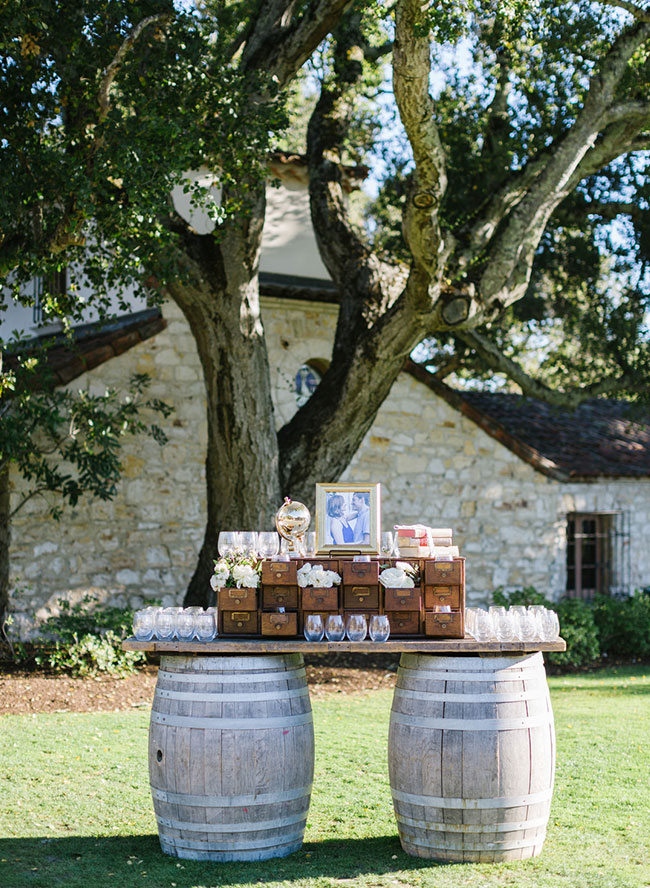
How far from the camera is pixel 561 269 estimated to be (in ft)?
54.5

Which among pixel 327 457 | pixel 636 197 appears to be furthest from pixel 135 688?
pixel 636 197

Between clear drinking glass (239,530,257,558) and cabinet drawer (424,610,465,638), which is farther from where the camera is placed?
clear drinking glass (239,530,257,558)

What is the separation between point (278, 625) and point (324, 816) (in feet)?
4.42

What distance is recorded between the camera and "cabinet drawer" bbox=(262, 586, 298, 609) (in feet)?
17.4

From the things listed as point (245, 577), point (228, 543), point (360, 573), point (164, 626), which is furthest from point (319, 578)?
point (164, 626)

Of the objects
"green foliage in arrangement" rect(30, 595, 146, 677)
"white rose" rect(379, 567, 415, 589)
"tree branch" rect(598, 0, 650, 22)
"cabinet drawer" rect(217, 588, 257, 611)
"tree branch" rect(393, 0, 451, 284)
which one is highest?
"tree branch" rect(598, 0, 650, 22)

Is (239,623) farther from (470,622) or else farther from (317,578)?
(470,622)

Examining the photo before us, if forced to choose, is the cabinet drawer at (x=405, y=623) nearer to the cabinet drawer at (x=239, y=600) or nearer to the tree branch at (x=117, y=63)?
the cabinet drawer at (x=239, y=600)

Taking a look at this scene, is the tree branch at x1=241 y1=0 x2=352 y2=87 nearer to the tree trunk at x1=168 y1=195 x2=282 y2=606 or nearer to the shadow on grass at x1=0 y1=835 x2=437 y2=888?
the tree trunk at x1=168 y1=195 x2=282 y2=606

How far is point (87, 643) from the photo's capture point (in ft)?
33.6

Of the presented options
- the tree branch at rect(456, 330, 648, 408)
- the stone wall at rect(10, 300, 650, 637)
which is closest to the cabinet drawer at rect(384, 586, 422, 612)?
the stone wall at rect(10, 300, 650, 637)

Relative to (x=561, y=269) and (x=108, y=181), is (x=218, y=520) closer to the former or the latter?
(x=108, y=181)

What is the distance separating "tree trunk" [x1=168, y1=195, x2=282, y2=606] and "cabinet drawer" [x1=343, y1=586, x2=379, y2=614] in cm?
515

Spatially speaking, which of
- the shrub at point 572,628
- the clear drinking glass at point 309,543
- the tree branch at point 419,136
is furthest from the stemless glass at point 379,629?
the shrub at point 572,628
